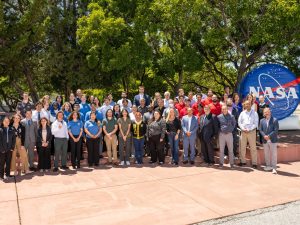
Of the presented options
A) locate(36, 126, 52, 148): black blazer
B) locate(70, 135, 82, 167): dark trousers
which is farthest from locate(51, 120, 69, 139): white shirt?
locate(70, 135, 82, 167): dark trousers

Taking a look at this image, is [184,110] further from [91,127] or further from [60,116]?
[60,116]

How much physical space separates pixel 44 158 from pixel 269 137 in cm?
619

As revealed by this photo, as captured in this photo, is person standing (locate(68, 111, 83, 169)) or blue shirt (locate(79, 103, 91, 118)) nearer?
person standing (locate(68, 111, 83, 169))

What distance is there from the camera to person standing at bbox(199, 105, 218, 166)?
377 inches

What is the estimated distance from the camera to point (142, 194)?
22.8ft

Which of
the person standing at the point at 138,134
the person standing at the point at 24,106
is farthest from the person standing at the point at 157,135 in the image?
the person standing at the point at 24,106

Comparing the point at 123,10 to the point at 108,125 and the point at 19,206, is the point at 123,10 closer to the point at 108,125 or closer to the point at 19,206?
the point at 108,125

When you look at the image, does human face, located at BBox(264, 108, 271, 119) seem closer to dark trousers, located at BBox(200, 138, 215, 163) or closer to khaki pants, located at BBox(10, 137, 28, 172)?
dark trousers, located at BBox(200, 138, 215, 163)

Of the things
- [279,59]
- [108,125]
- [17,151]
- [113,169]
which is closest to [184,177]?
[113,169]

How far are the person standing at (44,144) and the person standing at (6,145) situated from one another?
73cm

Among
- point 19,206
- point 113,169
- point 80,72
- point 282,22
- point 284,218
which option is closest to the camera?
point 284,218

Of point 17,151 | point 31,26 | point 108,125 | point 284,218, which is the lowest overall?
point 284,218

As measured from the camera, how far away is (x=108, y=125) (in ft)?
32.0

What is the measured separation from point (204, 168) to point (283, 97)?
18.7 feet
